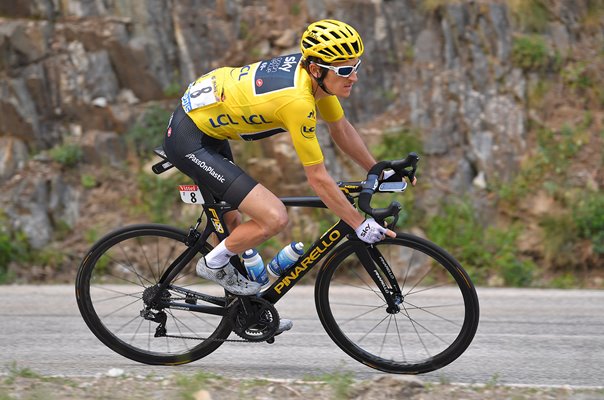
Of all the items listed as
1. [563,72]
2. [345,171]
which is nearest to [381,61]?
[345,171]

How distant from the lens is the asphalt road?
529 cm

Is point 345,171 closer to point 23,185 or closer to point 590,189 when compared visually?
point 590,189

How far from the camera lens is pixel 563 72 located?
11.2 metres

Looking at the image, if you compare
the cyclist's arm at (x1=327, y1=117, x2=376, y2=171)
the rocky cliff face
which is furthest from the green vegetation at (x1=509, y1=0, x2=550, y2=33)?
the cyclist's arm at (x1=327, y1=117, x2=376, y2=171)

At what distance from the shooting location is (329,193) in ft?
15.4

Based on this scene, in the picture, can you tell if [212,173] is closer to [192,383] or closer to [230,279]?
[230,279]

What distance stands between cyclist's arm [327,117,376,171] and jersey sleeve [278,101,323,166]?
2.01 ft

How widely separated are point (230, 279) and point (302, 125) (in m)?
1.17

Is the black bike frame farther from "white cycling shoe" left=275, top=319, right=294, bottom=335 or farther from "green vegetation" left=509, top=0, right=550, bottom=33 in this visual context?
"green vegetation" left=509, top=0, right=550, bottom=33

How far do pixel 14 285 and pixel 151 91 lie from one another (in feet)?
11.3

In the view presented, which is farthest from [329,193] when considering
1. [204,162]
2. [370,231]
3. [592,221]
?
[592,221]

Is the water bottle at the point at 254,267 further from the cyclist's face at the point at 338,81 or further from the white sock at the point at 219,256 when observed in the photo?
the cyclist's face at the point at 338,81

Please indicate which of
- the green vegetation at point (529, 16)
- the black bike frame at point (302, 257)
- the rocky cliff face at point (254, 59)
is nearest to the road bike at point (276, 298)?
the black bike frame at point (302, 257)

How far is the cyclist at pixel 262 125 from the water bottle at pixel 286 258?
0.56ft
